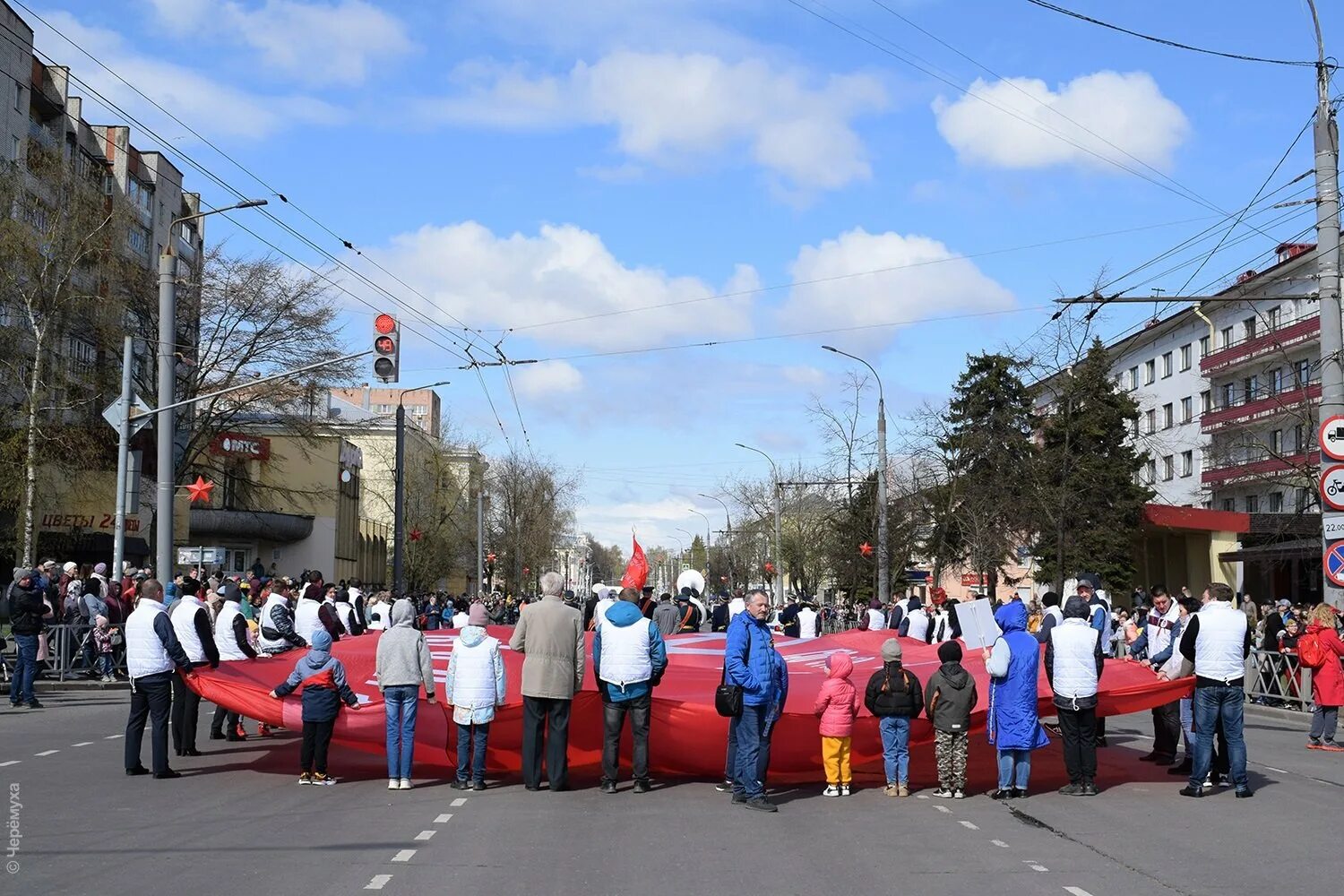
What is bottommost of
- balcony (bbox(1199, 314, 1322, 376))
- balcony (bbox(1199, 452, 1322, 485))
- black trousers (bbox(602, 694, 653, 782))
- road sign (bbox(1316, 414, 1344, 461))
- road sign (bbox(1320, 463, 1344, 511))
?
black trousers (bbox(602, 694, 653, 782))

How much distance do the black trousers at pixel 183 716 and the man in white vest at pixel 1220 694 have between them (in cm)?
1026

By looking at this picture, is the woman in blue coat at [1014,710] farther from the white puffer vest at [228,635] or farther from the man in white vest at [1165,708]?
the white puffer vest at [228,635]

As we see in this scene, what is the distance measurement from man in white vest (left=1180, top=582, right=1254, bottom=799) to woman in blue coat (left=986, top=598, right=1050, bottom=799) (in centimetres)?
143

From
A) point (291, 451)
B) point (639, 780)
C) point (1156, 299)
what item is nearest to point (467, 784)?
point (639, 780)

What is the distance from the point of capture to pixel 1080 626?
1330cm

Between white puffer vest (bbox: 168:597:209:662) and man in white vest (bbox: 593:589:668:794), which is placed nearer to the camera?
man in white vest (bbox: 593:589:668:794)

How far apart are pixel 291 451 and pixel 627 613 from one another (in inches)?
2587

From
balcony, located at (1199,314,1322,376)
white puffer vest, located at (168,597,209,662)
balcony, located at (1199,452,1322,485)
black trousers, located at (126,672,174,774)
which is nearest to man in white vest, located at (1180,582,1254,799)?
black trousers, located at (126,672,174,774)

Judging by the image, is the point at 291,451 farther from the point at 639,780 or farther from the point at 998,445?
the point at 639,780

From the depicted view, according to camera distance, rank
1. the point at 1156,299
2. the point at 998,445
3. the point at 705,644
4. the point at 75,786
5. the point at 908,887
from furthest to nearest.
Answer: the point at 998,445 < the point at 1156,299 < the point at 705,644 < the point at 75,786 < the point at 908,887

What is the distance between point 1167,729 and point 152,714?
420 inches

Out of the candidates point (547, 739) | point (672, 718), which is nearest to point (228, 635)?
point (547, 739)

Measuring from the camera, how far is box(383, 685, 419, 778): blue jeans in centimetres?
1313

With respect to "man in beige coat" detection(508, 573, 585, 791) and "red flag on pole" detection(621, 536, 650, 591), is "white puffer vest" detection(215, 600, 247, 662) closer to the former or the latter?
"man in beige coat" detection(508, 573, 585, 791)
